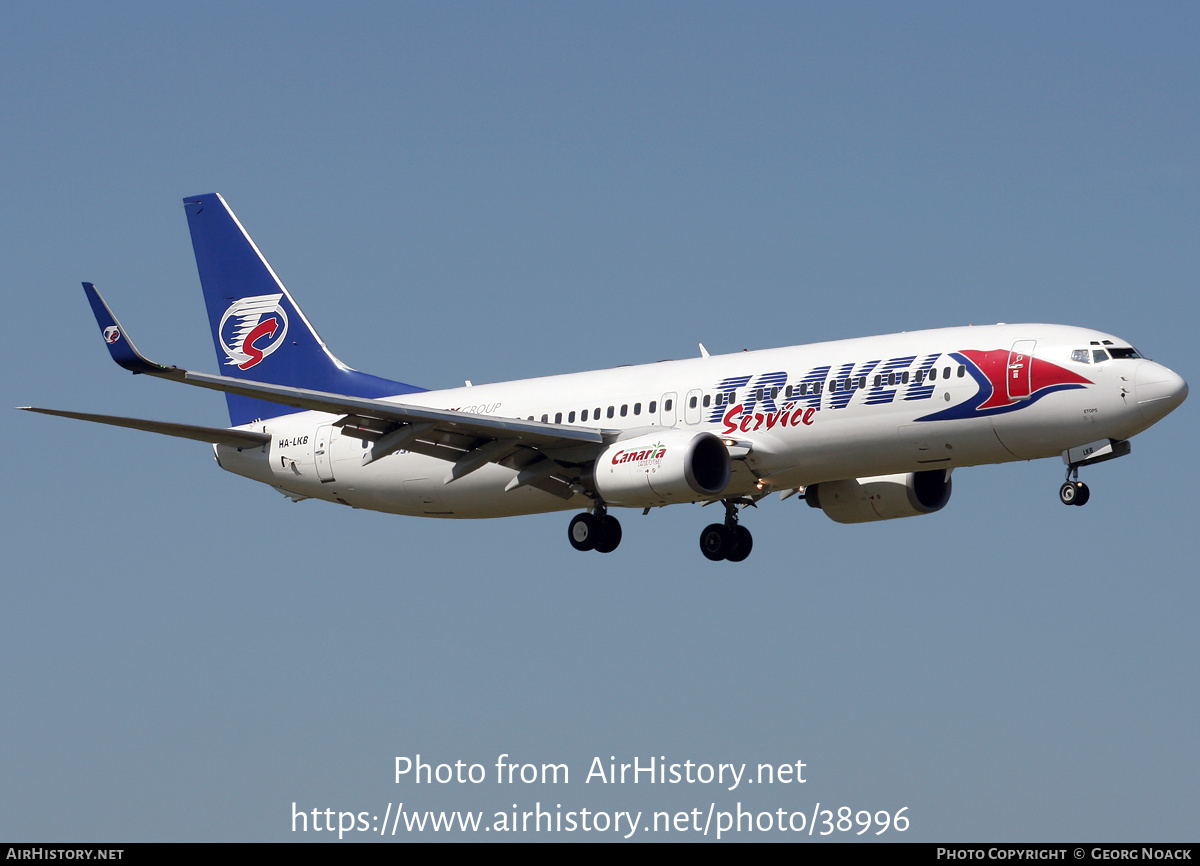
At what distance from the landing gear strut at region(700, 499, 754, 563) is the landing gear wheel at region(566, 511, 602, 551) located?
372cm

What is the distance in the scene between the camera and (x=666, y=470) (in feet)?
128

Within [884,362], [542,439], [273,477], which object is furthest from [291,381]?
[884,362]

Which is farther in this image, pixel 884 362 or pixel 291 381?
pixel 291 381

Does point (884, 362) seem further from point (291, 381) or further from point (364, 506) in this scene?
point (291, 381)

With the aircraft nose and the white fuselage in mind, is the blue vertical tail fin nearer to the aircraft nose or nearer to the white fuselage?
the white fuselage

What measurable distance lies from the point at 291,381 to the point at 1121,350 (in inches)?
972

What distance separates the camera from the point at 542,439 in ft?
135

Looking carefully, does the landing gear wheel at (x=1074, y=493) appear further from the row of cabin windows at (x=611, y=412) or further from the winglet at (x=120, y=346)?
the winglet at (x=120, y=346)

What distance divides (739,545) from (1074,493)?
9991mm

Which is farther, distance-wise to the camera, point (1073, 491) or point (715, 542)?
point (715, 542)

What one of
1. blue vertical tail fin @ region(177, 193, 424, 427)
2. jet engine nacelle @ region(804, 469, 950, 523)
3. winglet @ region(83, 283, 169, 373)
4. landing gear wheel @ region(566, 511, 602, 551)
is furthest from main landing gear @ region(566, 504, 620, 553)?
winglet @ region(83, 283, 169, 373)

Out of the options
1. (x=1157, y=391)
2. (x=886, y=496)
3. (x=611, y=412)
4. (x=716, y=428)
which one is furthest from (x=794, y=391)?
(x=1157, y=391)

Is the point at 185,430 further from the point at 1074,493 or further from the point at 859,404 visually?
the point at 1074,493

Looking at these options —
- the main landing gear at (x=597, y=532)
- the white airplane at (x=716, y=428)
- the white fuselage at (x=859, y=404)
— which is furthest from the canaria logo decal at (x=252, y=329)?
the main landing gear at (x=597, y=532)
